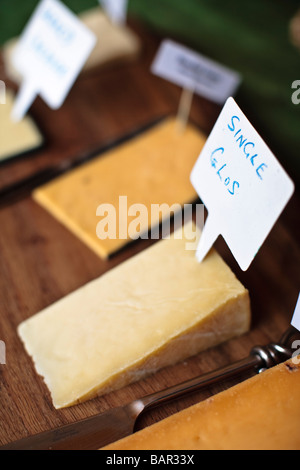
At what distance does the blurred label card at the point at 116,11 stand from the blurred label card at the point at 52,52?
42cm

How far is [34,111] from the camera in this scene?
126 cm

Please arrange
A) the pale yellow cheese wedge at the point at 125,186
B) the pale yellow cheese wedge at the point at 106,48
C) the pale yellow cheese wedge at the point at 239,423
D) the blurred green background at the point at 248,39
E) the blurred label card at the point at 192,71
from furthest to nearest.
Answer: the blurred green background at the point at 248,39 < the pale yellow cheese wedge at the point at 106,48 < the blurred label card at the point at 192,71 < the pale yellow cheese wedge at the point at 125,186 < the pale yellow cheese wedge at the point at 239,423

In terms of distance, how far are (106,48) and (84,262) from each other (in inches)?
28.4

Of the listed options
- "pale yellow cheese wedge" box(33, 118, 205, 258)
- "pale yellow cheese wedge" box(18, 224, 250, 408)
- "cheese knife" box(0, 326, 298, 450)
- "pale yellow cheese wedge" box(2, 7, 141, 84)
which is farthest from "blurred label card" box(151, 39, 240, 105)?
"cheese knife" box(0, 326, 298, 450)

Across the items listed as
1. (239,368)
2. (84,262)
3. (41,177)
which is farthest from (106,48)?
(239,368)

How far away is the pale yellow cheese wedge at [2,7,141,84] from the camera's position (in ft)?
4.42

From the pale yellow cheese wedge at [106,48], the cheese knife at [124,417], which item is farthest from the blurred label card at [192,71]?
the cheese knife at [124,417]

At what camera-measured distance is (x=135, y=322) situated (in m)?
0.78

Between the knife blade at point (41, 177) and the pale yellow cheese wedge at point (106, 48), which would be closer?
the knife blade at point (41, 177)

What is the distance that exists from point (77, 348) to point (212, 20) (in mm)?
1474

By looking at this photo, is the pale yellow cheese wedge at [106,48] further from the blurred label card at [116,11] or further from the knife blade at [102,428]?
the knife blade at [102,428]

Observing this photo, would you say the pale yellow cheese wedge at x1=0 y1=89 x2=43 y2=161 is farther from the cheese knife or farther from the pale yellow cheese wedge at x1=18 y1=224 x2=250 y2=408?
the cheese knife

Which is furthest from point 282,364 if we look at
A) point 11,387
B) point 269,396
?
point 11,387

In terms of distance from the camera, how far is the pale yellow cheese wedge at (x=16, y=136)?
1.13 meters
